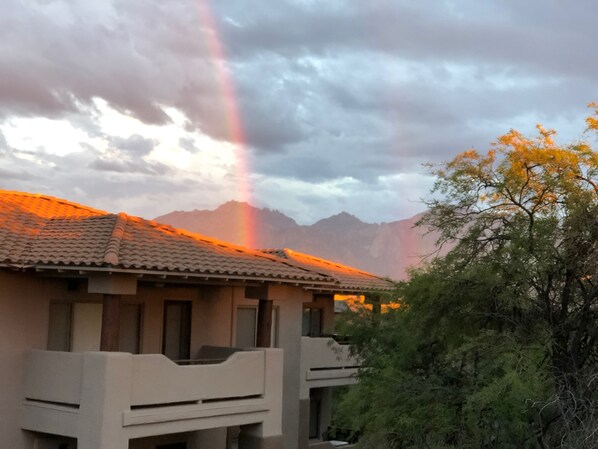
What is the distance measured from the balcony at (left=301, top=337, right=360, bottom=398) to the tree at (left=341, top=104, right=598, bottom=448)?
7.13m

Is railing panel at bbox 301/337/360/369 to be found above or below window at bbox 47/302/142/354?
A: below

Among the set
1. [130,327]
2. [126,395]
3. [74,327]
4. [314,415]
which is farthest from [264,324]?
[314,415]

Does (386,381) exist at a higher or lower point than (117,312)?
lower

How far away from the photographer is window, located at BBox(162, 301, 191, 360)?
1900cm

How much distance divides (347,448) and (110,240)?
45.3ft

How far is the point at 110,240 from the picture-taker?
15844 mm

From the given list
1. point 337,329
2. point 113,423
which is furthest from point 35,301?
point 337,329

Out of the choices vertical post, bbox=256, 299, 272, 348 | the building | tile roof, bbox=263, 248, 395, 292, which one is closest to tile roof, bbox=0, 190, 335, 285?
the building

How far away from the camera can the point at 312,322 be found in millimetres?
28312

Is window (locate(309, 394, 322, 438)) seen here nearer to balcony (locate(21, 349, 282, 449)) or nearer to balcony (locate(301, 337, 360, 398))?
balcony (locate(301, 337, 360, 398))

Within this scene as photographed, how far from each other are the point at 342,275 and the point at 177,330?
11.6 m

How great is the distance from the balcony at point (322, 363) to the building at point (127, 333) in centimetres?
307

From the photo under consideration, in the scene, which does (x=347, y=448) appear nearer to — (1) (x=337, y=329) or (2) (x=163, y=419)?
(1) (x=337, y=329)

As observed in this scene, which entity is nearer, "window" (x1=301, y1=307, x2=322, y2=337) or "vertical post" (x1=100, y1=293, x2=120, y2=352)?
"vertical post" (x1=100, y1=293, x2=120, y2=352)
